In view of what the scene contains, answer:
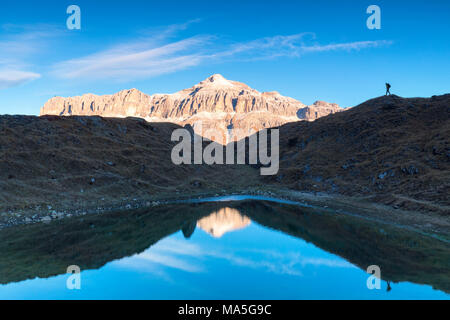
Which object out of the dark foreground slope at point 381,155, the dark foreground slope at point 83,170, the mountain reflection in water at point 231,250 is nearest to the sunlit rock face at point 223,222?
the mountain reflection in water at point 231,250

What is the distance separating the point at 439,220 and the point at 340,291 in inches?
887

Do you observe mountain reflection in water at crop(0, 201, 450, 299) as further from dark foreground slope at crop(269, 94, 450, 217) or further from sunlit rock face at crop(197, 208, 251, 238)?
dark foreground slope at crop(269, 94, 450, 217)

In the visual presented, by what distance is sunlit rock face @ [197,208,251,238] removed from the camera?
39.9m

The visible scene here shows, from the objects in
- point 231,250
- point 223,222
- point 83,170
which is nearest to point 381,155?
point 223,222

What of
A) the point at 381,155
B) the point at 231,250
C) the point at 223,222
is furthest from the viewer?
the point at 381,155

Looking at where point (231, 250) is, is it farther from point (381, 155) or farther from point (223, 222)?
point (381, 155)

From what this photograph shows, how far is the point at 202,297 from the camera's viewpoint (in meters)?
19.9

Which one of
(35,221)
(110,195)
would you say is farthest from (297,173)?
(35,221)

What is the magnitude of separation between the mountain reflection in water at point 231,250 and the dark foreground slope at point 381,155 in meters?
11.9

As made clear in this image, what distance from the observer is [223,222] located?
44.2 meters

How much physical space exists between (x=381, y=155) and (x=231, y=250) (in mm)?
46259

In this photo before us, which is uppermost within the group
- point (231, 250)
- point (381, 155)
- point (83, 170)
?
point (381, 155)
